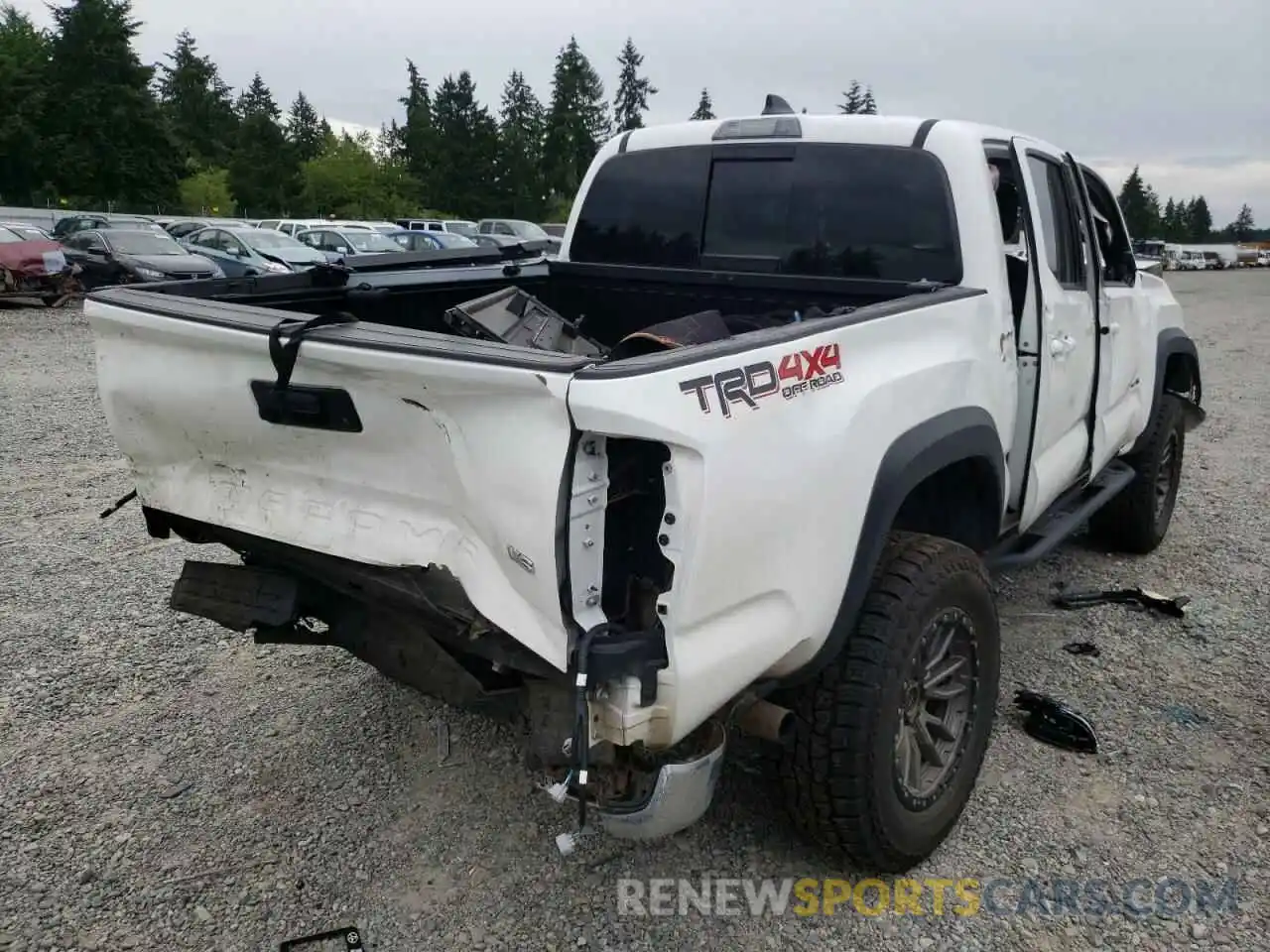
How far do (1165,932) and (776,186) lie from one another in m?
Result: 2.70

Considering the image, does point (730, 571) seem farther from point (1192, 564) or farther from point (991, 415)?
point (1192, 564)

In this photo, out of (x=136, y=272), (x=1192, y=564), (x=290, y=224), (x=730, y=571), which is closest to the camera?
(x=730, y=571)

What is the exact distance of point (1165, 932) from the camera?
8.50 ft

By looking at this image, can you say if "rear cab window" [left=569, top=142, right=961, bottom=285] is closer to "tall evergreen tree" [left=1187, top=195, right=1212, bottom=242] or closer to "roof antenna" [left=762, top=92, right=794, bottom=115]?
"roof antenna" [left=762, top=92, right=794, bottom=115]

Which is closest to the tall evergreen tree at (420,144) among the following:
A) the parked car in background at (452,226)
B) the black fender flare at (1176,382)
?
the parked car in background at (452,226)

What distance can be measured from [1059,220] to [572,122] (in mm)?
79965

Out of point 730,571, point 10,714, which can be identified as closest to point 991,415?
point 730,571

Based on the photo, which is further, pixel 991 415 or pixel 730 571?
pixel 991 415

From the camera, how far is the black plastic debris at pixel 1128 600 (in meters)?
4.61

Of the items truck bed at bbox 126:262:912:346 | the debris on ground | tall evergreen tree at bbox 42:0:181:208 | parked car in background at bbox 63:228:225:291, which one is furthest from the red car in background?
tall evergreen tree at bbox 42:0:181:208

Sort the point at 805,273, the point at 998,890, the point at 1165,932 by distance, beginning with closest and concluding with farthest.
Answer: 1. the point at 1165,932
2. the point at 998,890
3. the point at 805,273

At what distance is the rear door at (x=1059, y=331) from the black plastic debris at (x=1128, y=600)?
77 cm

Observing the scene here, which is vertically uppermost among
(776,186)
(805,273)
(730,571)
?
(776,186)

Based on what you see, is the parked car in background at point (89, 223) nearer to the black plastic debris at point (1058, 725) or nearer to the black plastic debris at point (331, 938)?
the black plastic debris at point (331, 938)
